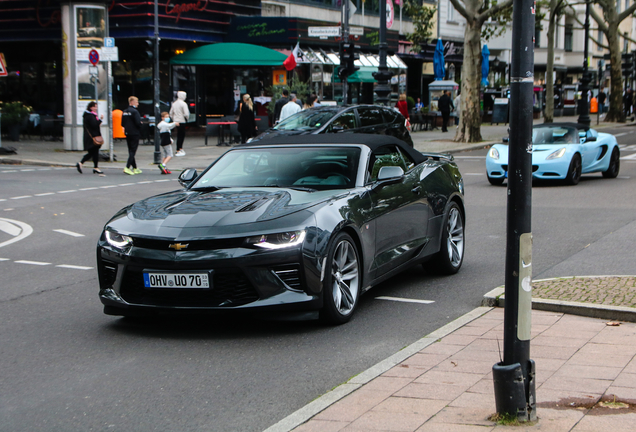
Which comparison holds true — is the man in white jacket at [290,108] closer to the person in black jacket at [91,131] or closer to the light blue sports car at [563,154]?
the person in black jacket at [91,131]

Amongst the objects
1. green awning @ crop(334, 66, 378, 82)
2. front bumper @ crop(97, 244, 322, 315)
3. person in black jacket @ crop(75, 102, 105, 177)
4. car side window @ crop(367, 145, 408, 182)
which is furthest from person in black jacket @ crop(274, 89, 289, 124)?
front bumper @ crop(97, 244, 322, 315)

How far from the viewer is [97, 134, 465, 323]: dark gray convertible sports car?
231 inches

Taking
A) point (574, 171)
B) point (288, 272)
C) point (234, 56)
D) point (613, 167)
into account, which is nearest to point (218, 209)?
point (288, 272)

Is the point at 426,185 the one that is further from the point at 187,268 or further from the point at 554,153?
the point at 554,153

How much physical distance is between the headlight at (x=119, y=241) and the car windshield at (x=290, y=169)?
1.14 m

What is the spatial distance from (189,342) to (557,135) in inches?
527

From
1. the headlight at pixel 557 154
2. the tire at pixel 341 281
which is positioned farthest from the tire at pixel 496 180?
the tire at pixel 341 281

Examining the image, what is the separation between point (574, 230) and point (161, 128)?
1275 cm

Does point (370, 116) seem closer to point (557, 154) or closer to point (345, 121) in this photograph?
point (345, 121)

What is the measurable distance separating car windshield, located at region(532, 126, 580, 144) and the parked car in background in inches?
115

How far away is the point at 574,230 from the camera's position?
11188mm

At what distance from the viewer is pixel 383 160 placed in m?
7.66

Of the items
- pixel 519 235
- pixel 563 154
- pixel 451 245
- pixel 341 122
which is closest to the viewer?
pixel 519 235

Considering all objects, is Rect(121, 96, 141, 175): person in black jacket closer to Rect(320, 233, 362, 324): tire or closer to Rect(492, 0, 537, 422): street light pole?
Rect(320, 233, 362, 324): tire
